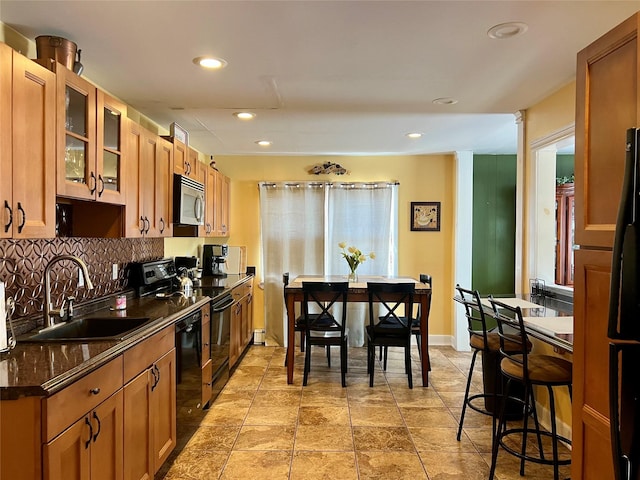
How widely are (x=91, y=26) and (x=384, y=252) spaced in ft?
13.8

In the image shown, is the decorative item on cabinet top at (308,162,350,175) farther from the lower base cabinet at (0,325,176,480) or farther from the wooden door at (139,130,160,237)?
the lower base cabinet at (0,325,176,480)

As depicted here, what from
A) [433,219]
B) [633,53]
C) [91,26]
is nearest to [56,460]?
[91,26]

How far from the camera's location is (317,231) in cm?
567

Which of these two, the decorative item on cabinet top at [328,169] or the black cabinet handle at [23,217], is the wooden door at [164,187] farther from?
the decorative item on cabinet top at [328,169]

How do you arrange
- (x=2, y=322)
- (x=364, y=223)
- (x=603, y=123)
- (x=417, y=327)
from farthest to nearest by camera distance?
1. (x=364, y=223)
2. (x=417, y=327)
3. (x=2, y=322)
4. (x=603, y=123)

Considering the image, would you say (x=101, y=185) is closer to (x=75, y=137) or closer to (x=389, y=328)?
(x=75, y=137)

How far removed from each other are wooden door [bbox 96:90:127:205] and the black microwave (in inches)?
34.8

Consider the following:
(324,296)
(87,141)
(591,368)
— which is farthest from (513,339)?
(87,141)

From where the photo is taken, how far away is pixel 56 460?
4.73ft

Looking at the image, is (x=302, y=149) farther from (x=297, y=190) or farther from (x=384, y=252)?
(x=384, y=252)

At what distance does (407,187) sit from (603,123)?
4365mm

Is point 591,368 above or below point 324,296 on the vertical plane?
above

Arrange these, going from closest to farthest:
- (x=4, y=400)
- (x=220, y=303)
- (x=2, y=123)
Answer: (x=4, y=400) → (x=2, y=123) → (x=220, y=303)

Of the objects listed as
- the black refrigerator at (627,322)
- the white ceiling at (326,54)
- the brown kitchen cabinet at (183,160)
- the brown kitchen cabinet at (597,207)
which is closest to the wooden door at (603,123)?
the brown kitchen cabinet at (597,207)
